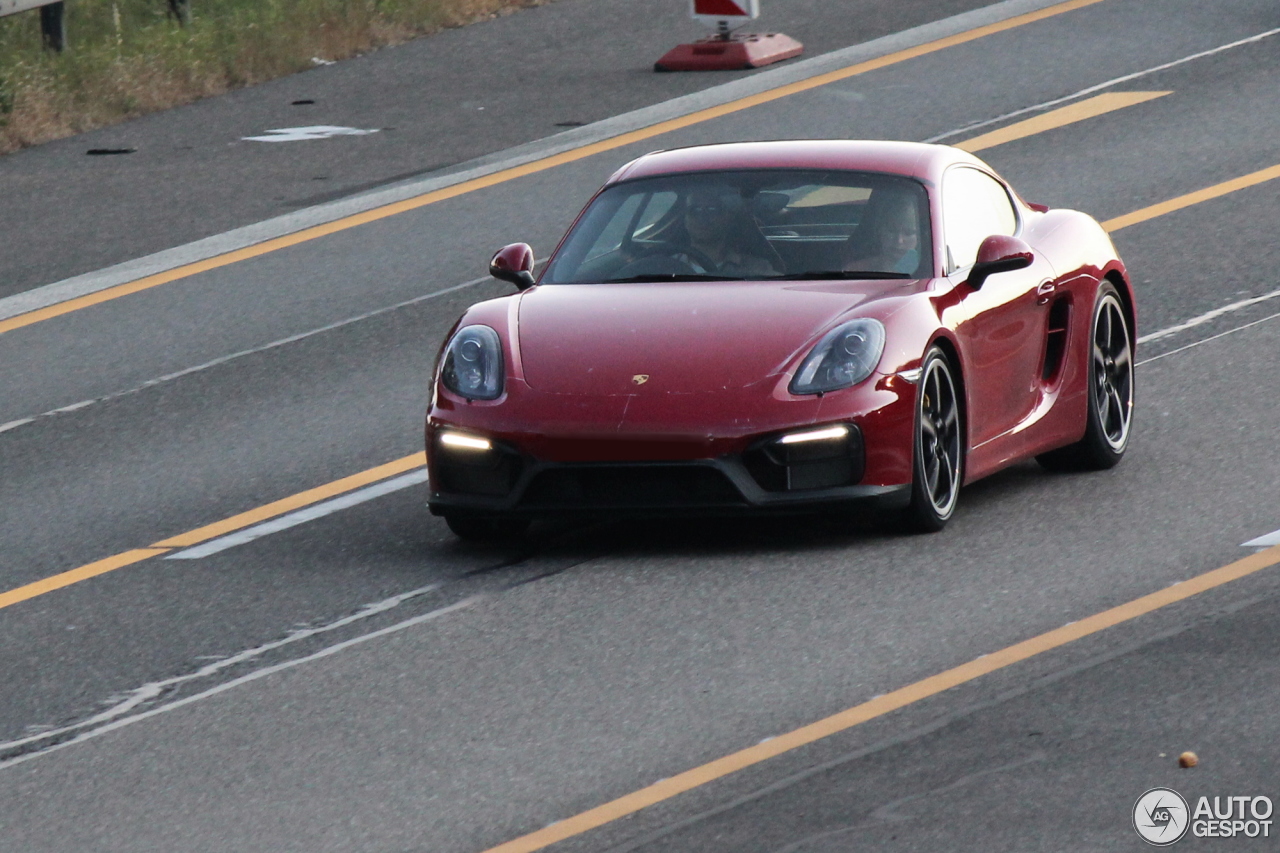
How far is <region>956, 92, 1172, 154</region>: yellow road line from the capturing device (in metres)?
17.3

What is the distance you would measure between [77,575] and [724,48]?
39.2 ft

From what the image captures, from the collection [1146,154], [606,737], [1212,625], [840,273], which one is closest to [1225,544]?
[1212,625]

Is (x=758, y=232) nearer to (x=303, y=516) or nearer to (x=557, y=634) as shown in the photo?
(x=303, y=516)

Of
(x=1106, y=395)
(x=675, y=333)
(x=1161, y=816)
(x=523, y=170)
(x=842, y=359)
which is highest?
(x=675, y=333)

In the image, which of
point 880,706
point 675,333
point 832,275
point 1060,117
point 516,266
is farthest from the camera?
point 1060,117

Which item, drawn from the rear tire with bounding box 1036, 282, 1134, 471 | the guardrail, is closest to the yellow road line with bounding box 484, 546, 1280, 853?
the rear tire with bounding box 1036, 282, 1134, 471

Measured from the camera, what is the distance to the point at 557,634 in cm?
783

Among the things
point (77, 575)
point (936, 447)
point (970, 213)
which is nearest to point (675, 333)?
point (936, 447)

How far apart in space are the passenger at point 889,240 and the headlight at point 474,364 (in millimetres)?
1409

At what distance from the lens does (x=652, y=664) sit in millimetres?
7453

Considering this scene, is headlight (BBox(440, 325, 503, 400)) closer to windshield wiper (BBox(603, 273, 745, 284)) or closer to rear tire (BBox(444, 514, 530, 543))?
rear tire (BBox(444, 514, 530, 543))

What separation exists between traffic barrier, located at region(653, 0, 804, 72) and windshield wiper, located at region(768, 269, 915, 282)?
1092 cm

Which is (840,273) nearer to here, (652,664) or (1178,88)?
(652,664)

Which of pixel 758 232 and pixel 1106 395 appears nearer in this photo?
pixel 758 232
